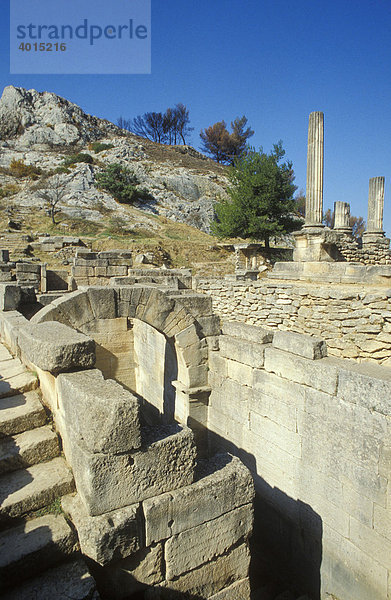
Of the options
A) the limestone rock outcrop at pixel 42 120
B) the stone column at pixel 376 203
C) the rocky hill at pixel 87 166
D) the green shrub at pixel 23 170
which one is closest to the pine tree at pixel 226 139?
the rocky hill at pixel 87 166

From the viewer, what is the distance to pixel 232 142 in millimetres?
65312

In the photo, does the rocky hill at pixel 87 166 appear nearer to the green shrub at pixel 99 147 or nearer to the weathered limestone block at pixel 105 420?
the green shrub at pixel 99 147

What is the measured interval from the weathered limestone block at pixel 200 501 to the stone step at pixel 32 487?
0.73 metres

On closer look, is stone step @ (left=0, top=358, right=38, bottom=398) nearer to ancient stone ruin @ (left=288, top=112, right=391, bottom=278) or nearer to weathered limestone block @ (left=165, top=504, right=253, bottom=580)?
weathered limestone block @ (left=165, top=504, right=253, bottom=580)

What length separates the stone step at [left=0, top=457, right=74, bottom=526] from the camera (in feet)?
8.61

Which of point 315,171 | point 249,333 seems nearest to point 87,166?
point 315,171

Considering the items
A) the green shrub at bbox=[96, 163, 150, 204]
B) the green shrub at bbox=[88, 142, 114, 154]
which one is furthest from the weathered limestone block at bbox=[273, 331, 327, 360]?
the green shrub at bbox=[88, 142, 114, 154]

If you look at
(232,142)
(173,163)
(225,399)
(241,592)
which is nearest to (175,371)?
(225,399)

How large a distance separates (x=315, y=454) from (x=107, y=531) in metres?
2.88

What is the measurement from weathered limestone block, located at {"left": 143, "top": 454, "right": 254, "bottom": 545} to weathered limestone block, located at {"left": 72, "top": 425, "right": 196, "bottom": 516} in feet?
0.31

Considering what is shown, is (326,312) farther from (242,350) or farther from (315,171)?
(315,171)

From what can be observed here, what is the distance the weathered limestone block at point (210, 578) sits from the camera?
2.91 m

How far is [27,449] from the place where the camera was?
3090 mm

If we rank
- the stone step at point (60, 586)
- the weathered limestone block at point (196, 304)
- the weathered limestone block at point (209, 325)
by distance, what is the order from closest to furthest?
the stone step at point (60, 586) < the weathered limestone block at point (196, 304) < the weathered limestone block at point (209, 325)
